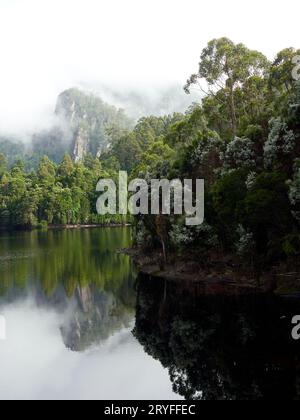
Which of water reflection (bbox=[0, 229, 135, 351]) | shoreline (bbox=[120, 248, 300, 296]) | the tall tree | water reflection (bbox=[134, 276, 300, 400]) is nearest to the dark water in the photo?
water reflection (bbox=[134, 276, 300, 400])

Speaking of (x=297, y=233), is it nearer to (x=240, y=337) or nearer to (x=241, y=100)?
(x=240, y=337)

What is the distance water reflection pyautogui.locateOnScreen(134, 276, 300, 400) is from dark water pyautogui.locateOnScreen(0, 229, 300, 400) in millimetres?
47

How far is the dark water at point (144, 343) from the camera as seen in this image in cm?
1940

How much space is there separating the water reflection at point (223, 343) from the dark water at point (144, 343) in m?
0.05

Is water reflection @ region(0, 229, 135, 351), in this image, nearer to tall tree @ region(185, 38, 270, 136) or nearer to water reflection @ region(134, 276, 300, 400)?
water reflection @ region(134, 276, 300, 400)

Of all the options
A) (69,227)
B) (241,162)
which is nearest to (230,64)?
(241,162)

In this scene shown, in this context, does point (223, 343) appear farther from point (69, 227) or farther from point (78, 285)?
point (69, 227)

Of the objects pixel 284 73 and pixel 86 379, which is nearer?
pixel 86 379

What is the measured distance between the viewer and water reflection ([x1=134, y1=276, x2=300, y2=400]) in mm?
18609

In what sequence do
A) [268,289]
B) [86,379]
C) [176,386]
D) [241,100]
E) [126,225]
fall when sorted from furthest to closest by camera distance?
[126,225], [241,100], [268,289], [86,379], [176,386]

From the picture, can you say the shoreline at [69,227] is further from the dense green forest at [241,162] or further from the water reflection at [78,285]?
the dense green forest at [241,162]

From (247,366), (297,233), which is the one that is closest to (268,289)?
(297,233)

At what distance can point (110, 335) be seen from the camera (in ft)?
95.4

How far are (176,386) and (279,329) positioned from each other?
24.6 feet
